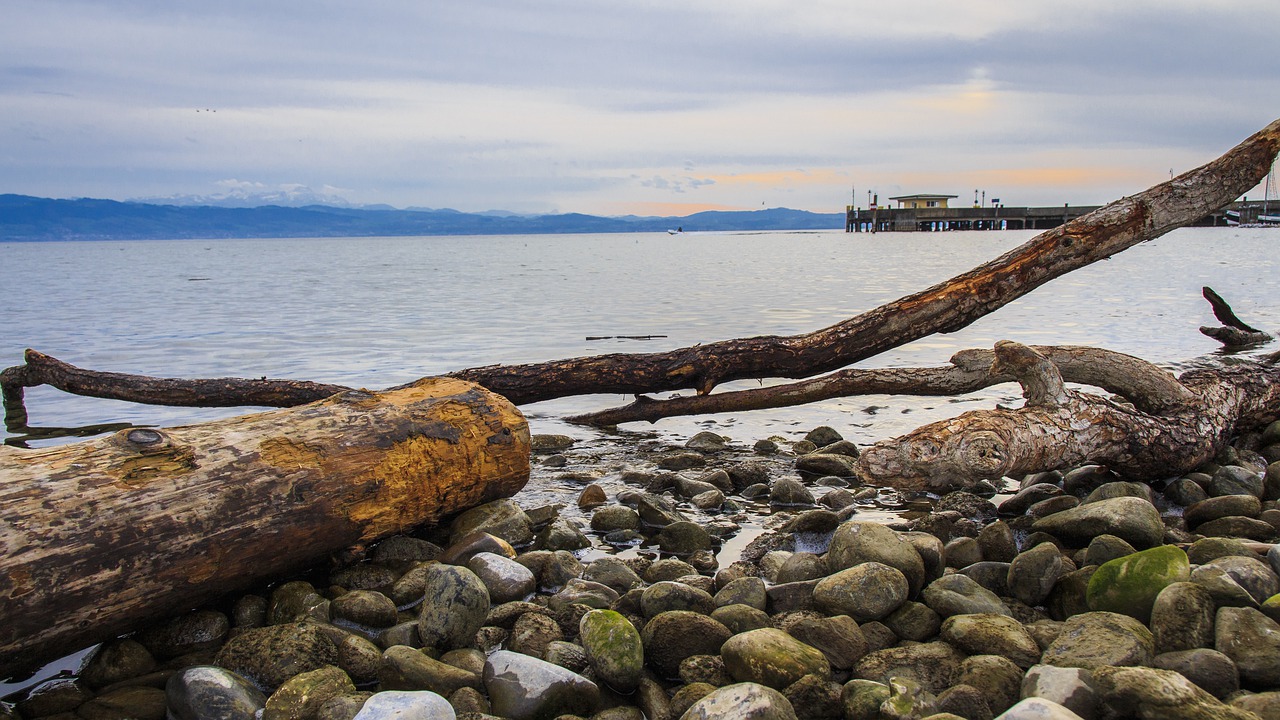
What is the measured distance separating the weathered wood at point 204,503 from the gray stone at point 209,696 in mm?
527

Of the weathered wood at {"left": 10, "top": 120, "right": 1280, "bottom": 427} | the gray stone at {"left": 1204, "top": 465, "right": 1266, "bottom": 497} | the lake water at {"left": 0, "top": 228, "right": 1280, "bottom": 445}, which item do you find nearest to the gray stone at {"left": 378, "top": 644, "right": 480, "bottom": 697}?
the weathered wood at {"left": 10, "top": 120, "right": 1280, "bottom": 427}

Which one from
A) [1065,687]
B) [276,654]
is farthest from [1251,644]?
[276,654]

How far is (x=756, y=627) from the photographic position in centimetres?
385

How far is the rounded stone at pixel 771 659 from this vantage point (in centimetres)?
332

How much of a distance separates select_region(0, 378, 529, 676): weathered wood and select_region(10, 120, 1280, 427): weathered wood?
2.57 metres

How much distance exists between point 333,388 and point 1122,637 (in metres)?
6.69

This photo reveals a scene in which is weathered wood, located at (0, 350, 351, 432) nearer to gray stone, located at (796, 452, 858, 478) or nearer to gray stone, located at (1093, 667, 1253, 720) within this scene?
gray stone, located at (796, 452, 858, 478)

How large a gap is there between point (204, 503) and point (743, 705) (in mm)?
2646

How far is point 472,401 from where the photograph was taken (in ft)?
18.4

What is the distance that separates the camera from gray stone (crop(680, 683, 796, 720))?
293 centimetres

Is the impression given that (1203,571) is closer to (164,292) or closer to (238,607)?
(238,607)

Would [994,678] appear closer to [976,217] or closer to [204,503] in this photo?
[204,503]

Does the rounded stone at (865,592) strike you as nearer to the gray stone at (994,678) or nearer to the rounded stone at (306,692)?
the gray stone at (994,678)

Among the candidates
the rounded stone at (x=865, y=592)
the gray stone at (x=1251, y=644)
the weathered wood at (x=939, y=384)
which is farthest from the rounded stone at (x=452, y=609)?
the weathered wood at (x=939, y=384)
